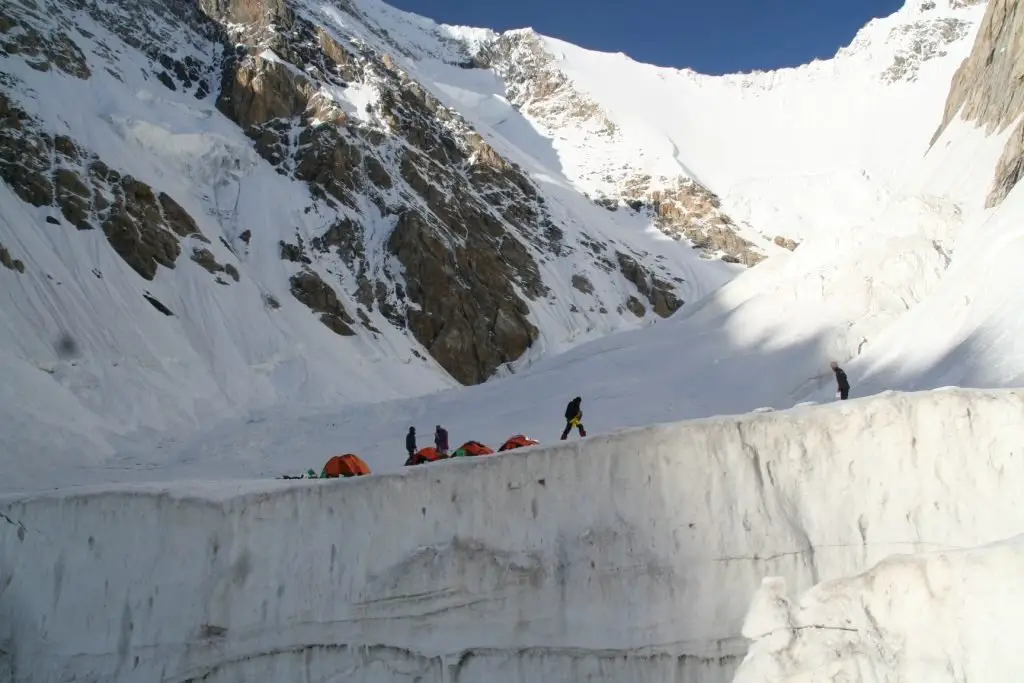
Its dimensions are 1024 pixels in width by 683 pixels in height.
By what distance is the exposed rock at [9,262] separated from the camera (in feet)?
96.0

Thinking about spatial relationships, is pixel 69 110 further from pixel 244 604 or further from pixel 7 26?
pixel 244 604

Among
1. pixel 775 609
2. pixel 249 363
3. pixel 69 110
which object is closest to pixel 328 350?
pixel 249 363

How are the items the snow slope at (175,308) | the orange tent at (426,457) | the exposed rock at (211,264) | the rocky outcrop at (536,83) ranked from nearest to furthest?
the orange tent at (426,457)
the snow slope at (175,308)
the exposed rock at (211,264)
the rocky outcrop at (536,83)

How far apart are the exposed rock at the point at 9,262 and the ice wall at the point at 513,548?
22.3 metres

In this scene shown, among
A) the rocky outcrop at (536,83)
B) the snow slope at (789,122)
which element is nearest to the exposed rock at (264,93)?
the snow slope at (789,122)

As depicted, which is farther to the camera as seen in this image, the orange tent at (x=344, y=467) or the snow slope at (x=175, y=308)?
the snow slope at (x=175, y=308)

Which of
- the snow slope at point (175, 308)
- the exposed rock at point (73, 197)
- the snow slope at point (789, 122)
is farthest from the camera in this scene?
the snow slope at point (789, 122)

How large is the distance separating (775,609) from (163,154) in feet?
166

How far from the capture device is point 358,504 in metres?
9.64

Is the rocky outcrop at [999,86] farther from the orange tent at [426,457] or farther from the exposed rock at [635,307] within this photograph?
the exposed rock at [635,307]

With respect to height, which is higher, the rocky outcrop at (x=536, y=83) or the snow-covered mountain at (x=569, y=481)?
the rocky outcrop at (x=536, y=83)


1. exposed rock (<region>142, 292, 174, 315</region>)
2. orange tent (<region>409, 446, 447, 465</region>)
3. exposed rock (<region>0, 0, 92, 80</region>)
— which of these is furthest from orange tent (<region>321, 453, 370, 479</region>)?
exposed rock (<region>0, 0, 92, 80</region>)

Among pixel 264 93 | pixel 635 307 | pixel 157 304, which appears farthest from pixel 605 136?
pixel 157 304

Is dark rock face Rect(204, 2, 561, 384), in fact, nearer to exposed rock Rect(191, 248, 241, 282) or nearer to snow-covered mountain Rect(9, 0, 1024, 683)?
exposed rock Rect(191, 248, 241, 282)
